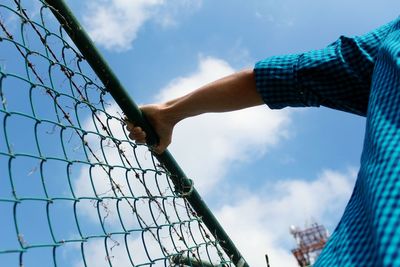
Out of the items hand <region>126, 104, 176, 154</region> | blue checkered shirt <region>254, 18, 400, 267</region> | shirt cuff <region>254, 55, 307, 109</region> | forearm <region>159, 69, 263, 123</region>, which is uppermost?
hand <region>126, 104, 176, 154</region>

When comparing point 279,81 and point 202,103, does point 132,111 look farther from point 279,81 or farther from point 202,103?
point 279,81

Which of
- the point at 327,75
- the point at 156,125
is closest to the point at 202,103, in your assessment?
the point at 156,125

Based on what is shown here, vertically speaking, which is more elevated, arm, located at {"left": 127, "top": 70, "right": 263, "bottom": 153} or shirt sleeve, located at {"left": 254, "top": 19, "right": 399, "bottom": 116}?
arm, located at {"left": 127, "top": 70, "right": 263, "bottom": 153}

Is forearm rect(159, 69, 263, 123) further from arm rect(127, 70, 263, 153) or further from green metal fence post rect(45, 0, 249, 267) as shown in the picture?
green metal fence post rect(45, 0, 249, 267)

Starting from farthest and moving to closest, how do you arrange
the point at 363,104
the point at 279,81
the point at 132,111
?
the point at 132,111, the point at 279,81, the point at 363,104

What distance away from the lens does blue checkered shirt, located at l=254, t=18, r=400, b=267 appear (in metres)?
0.65

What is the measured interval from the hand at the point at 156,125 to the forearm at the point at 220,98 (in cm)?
5

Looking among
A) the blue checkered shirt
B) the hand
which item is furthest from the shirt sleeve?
the hand

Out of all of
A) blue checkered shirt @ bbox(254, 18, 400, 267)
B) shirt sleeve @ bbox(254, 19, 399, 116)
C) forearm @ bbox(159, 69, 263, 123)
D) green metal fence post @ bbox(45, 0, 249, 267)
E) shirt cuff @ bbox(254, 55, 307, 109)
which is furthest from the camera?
green metal fence post @ bbox(45, 0, 249, 267)

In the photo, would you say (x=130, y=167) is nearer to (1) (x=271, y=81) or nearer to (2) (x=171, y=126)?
(2) (x=171, y=126)

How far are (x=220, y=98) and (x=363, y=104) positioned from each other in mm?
494

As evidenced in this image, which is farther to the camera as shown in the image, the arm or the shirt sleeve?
the arm

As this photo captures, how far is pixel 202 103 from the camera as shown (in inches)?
61.7

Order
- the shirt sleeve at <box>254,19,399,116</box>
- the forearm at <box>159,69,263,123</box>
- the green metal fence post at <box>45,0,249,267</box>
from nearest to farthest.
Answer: the shirt sleeve at <box>254,19,399,116</box> → the forearm at <box>159,69,263,123</box> → the green metal fence post at <box>45,0,249,267</box>
